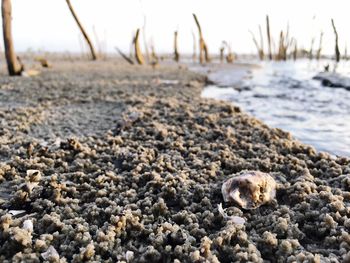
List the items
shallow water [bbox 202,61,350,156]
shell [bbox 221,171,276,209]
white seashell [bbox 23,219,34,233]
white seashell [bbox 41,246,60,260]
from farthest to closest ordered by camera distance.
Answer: shallow water [bbox 202,61,350,156], shell [bbox 221,171,276,209], white seashell [bbox 23,219,34,233], white seashell [bbox 41,246,60,260]

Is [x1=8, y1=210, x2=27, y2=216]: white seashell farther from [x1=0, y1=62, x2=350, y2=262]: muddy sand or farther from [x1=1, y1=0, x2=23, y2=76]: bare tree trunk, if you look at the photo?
[x1=1, y1=0, x2=23, y2=76]: bare tree trunk

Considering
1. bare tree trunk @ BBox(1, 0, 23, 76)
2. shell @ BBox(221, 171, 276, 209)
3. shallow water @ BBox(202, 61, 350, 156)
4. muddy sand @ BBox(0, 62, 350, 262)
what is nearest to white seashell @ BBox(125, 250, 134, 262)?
muddy sand @ BBox(0, 62, 350, 262)

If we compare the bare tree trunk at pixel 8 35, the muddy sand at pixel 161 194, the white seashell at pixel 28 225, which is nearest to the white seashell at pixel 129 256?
the muddy sand at pixel 161 194

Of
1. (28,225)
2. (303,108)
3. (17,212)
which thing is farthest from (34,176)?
(303,108)

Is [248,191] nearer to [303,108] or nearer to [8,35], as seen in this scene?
[303,108]

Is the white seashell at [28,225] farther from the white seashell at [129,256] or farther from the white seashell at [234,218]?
the white seashell at [234,218]
